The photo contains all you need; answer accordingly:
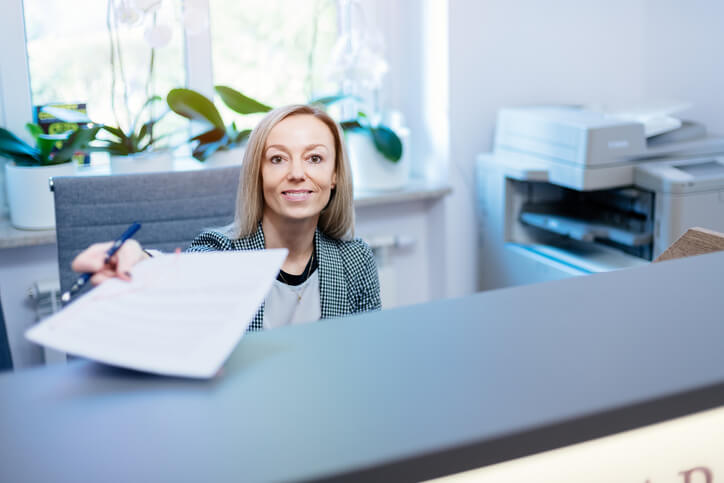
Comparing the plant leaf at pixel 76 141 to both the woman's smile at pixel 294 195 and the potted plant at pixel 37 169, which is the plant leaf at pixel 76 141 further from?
the woman's smile at pixel 294 195

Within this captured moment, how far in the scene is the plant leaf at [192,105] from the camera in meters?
2.13

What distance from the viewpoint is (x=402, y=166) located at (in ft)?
8.70

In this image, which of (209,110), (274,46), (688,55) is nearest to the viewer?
(209,110)

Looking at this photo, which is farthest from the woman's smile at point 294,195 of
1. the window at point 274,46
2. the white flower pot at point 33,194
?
the window at point 274,46

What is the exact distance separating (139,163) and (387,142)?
828 mm

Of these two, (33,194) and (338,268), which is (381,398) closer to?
(338,268)

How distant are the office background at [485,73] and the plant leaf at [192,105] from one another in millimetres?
801

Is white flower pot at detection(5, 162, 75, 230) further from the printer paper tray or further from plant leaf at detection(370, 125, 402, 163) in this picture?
the printer paper tray

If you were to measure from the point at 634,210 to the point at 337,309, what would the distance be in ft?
4.16

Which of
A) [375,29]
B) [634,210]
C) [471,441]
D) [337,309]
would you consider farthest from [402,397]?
[375,29]

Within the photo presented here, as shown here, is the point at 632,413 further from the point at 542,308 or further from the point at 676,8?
the point at 676,8

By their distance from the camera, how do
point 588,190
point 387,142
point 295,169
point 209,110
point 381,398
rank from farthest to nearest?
point 387,142
point 588,190
point 209,110
point 295,169
point 381,398

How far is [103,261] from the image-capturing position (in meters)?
0.75

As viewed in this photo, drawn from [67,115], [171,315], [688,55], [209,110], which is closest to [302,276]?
[171,315]
